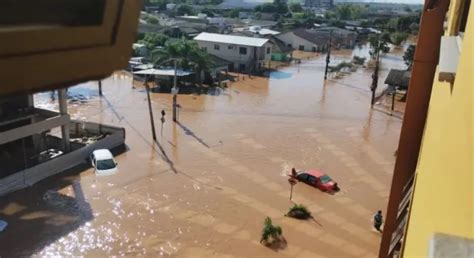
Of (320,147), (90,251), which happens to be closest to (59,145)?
(90,251)

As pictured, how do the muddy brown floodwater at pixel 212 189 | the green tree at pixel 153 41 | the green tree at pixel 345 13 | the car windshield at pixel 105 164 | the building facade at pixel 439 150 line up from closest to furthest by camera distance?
the building facade at pixel 439 150 < the muddy brown floodwater at pixel 212 189 < the car windshield at pixel 105 164 < the green tree at pixel 153 41 < the green tree at pixel 345 13

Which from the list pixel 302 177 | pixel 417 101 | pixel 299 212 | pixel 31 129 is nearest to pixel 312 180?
pixel 302 177

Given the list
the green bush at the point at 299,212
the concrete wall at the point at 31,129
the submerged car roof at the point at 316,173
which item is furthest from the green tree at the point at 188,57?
the green bush at the point at 299,212

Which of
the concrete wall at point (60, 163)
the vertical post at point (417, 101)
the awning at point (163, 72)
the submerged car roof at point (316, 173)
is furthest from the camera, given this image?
the awning at point (163, 72)

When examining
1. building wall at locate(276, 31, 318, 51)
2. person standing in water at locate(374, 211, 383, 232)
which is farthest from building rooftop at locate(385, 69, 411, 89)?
building wall at locate(276, 31, 318, 51)

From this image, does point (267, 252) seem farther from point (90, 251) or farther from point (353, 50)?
point (353, 50)

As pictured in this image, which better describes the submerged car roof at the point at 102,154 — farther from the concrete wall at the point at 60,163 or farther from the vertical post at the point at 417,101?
the vertical post at the point at 417,101

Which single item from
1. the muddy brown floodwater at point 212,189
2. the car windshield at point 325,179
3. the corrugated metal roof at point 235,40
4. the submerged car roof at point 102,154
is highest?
the corrugated metal roof at point 235,40
